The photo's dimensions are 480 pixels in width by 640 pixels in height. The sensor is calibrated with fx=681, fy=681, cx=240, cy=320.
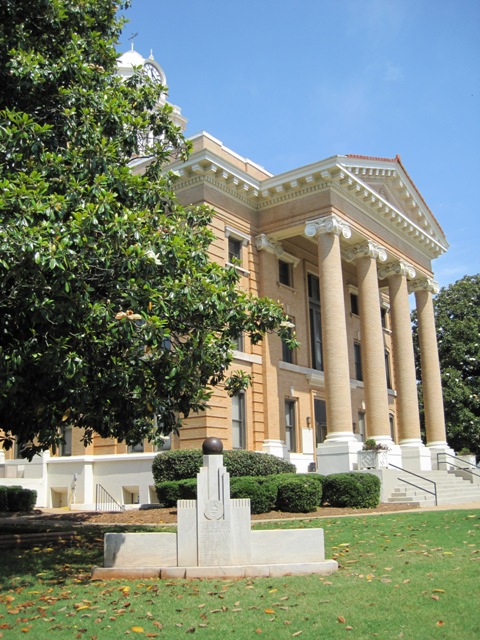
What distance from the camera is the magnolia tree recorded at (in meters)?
9.95

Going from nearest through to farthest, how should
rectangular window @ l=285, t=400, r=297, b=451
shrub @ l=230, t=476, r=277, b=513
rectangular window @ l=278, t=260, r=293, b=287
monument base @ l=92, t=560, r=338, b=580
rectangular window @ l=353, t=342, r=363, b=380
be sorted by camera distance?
monument base @ l=92, t=560, r=338, b=580 < shrub @ l=230, t=476, r=277, b=513 < rectangular window @ l=285, t=400, r=297, b=451 < rectangular window @ l=278, t=260, r=293, b=287 < rectangular window @ l=353, t=342, r=363, b=380

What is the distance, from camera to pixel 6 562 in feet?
38.3

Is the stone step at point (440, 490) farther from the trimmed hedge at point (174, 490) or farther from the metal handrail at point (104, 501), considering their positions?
the metal handrail at point (104, 501)

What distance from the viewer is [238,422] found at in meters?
27.0

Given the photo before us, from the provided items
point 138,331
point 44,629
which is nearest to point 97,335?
point 138,331

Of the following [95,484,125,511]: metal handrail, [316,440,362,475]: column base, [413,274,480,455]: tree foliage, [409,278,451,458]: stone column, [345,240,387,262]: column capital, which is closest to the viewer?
[316,440,362,475]: column base

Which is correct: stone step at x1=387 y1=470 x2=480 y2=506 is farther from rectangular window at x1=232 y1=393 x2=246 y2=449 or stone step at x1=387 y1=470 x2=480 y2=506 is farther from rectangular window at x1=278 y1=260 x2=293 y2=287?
rectangular window at x1=278 y1=260 x2=293 y2=287

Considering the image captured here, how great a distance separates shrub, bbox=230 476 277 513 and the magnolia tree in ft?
19.4

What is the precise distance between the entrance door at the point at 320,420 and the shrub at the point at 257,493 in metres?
11.3

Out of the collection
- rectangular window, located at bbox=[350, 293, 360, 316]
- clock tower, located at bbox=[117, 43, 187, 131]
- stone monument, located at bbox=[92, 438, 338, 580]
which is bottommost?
stone monument, located at bbox=[92, 438, 338, 580]

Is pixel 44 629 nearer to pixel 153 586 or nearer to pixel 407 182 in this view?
pixel 153 586

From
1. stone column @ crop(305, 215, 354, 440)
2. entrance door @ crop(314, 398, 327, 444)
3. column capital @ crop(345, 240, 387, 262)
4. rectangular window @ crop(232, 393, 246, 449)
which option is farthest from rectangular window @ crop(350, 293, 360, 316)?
rectangular window @ crop(232, 393, 246, 449)

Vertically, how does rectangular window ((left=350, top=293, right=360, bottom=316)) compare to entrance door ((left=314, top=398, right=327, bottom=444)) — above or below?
above

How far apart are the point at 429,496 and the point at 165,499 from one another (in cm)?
982
